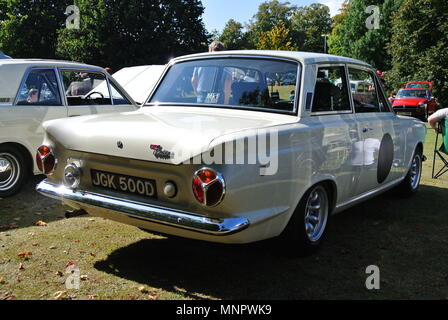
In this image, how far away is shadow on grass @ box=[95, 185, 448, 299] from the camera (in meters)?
3.58

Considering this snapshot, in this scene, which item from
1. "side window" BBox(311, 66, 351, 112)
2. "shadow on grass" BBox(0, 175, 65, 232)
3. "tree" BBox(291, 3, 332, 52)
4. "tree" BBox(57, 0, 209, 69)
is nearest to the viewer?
"side window" BBox(311, 66, 351, 112)

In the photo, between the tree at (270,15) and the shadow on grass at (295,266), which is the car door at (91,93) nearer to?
the shadow on grass at (295,266)

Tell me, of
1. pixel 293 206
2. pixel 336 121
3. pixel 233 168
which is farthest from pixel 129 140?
pixel 336 121

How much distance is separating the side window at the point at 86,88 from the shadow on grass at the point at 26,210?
1.59 metres

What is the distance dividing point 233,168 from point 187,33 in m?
43.5

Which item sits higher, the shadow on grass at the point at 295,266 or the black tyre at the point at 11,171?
the black tyre at the point at 11,171

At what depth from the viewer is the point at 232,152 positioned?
10.1 ft

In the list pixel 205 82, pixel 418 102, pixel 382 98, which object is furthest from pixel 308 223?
pixel 418 102

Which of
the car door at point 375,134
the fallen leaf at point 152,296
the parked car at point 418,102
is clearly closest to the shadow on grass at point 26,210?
the fallen leaf at point 152,296

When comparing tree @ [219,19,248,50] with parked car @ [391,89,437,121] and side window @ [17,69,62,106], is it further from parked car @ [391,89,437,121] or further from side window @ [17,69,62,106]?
side window @ [17,69,62,106]

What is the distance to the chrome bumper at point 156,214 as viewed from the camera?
10.2 ft

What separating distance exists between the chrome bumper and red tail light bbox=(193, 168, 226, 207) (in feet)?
0.46

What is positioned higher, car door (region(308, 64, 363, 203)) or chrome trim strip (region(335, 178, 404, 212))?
car door (region(308, 64, 363, 203))

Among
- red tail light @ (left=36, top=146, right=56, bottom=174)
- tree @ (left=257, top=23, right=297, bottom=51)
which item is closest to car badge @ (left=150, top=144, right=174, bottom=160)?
red tail light @ (left=36, top=146, right=56, bottom=174)
